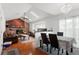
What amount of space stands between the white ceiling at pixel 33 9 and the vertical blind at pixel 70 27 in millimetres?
215

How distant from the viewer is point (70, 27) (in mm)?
1902

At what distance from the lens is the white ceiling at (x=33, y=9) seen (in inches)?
74.4

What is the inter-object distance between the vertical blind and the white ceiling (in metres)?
0.22

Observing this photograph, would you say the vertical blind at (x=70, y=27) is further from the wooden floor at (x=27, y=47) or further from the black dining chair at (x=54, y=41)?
the wooden floor at (x=27, y=47)

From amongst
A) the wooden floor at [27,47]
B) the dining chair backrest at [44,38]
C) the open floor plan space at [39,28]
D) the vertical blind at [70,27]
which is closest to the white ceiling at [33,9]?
the open floor plan space at [39,28]

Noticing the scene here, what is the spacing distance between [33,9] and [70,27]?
0.81 metres

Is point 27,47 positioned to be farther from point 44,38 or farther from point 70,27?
point 70,27

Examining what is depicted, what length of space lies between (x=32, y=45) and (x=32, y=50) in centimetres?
10

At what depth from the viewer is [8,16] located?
1880 millimetres

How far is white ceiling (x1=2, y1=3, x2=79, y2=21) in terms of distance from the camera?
1.89 m

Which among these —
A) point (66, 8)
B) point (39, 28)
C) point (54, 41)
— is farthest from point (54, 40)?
point (66, 8)
